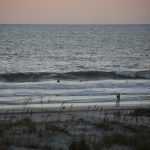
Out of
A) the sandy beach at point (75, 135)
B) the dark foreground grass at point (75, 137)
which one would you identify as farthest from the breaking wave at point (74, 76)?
the dark foreground grass at point (75, 137)

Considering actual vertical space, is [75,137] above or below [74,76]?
below

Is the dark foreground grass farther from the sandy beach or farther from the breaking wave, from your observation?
the breaking wave

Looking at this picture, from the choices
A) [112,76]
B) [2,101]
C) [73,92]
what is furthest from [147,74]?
[2,101]

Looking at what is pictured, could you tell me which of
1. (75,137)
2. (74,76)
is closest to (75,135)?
(75,137)

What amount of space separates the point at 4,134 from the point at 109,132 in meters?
2.59

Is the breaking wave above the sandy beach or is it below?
above

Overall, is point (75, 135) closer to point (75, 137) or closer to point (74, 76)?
point (75, 137)

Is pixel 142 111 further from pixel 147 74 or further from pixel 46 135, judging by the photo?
pixel 147 74

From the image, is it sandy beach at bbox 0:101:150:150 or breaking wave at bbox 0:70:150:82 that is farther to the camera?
breaking wave at bbox 0:70:150:82

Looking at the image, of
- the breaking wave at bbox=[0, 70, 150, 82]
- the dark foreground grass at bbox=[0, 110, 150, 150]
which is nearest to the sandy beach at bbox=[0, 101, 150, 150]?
the dark foreground grass at bbox=[0, 110, 150, 150]

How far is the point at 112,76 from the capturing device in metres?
41.0

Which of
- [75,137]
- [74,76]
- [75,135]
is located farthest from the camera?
[74,76]

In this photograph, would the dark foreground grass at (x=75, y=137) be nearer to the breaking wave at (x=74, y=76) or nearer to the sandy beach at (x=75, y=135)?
the sandy beach at (x=75, y=135)

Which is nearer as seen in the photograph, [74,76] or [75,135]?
[75,135]
